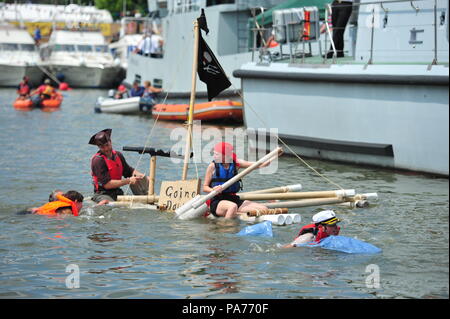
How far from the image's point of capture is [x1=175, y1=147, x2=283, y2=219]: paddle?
1238 centimetres

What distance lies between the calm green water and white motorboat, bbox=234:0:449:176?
0.55 metres

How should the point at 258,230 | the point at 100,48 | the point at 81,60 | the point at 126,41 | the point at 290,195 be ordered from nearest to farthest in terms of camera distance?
the point at 258,230 → the point at 290,195 → the point at 81,60 → the point at 100,48 → the point at 126,41

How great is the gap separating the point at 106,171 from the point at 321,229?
4.22m

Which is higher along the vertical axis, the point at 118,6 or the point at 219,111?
the point at 118,6

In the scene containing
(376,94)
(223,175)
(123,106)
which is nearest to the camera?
(223,175)

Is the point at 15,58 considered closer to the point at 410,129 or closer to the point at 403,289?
the point at 410,129

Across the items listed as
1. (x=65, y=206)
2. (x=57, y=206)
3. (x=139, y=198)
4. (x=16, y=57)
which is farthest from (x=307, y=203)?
(x=16, y=57)

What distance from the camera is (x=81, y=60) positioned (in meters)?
53.5

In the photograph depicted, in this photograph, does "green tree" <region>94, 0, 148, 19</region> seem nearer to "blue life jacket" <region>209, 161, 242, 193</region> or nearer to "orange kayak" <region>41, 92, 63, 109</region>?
"orange kayak" <region>41, 92, 63, 109</region>

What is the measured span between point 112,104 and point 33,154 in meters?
12.1

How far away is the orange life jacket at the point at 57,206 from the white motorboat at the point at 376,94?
6161 mm

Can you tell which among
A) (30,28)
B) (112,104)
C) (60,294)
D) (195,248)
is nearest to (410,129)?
(195,248)

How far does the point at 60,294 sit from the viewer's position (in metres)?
8.87

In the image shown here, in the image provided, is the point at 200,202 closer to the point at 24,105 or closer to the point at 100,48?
the point at 24,105
